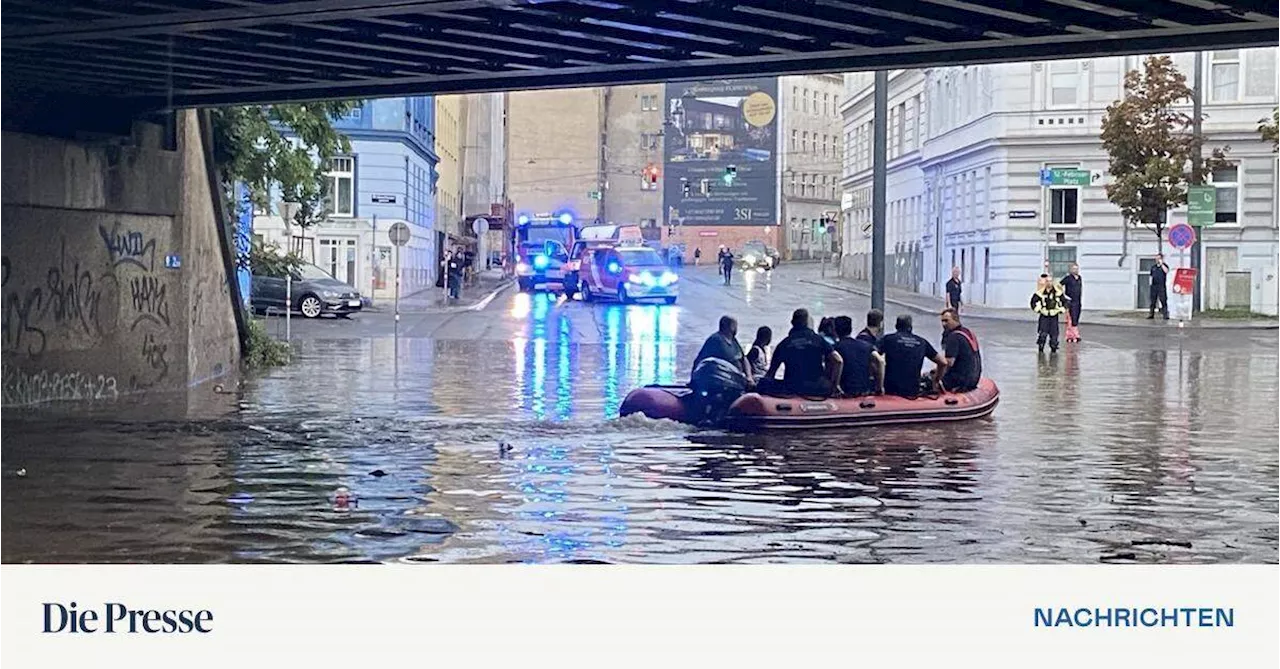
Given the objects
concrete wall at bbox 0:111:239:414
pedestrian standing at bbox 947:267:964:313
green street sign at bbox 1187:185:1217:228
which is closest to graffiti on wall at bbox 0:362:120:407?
concrete wall at bbox 0:111:239:414

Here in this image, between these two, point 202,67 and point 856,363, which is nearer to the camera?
point 856,363

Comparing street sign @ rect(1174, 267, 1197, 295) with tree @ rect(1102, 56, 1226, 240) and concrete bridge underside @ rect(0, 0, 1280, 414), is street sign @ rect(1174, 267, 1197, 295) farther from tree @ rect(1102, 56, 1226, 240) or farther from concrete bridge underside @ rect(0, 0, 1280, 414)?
concrete bridge underside @ rect(0, 0, 1280, 414)

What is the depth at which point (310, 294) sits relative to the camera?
18578 mm

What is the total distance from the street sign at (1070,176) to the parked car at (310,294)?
424 inches

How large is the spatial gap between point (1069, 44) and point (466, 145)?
294 cm

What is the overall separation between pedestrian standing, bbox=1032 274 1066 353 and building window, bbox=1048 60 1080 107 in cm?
64

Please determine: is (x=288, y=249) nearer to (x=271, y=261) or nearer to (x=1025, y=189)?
(x=271, y=261)

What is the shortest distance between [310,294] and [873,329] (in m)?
12.6

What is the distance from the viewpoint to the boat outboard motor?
7973mm

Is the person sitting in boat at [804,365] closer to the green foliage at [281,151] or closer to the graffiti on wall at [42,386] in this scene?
the graffiti on wall at [42,386]
